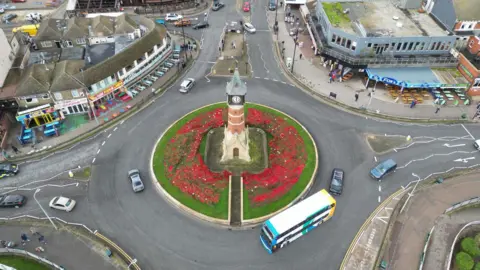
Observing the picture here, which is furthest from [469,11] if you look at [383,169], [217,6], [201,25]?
[201,25]

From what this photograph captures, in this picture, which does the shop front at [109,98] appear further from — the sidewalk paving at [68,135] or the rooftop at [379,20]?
the rooftop at [379,20]

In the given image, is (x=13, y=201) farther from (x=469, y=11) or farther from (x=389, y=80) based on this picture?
(x=469, y=11)

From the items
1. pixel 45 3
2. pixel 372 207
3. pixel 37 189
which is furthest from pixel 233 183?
pixel 45 3

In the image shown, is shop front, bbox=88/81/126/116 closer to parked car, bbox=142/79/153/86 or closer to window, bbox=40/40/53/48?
parked car, bbox=142/79/153/86

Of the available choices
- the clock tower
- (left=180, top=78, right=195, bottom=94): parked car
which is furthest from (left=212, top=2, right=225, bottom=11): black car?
the clock tower

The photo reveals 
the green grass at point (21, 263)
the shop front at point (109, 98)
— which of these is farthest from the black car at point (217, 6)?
the green grass at point (21, 263)
